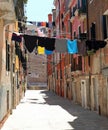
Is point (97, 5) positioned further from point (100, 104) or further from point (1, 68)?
point (1, 68)

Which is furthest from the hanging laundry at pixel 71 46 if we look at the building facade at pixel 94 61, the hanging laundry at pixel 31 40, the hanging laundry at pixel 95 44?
the hanging laundry at pixel 31 40

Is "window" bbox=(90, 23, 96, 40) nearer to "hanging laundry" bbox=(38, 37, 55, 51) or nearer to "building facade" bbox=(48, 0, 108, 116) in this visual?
"building facade" bbox=(48, 0, 108, 116)

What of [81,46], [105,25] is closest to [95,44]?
[81,46]

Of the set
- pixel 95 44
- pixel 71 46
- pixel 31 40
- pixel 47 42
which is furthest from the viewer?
pixel 95 44

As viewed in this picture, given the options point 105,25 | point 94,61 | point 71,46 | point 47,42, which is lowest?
point 94,61

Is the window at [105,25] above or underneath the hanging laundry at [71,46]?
above

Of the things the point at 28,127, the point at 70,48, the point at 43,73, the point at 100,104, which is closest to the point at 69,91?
the point at 100,104

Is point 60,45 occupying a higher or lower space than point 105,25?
lower

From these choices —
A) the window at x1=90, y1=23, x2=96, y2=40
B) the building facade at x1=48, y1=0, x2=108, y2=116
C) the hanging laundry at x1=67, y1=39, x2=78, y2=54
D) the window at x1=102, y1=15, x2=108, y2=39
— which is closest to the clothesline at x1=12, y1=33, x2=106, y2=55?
the hanging laundry at x1=67, y1=39, x2=78, y2=54

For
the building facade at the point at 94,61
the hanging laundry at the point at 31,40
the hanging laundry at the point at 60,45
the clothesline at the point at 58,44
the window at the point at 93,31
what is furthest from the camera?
the window at the point at 93,31

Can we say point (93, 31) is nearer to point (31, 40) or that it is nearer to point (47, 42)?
point (47, 42)

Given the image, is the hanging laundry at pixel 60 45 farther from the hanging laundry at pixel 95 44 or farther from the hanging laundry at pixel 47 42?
the hanging laundry at pixel 95 44

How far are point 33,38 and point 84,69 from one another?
1001 cm

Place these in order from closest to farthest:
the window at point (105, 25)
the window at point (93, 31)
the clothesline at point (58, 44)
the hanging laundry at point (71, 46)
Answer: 1. the clothesline at point (58, 44)
2. the hanging laundry at point (71, 46)
3. the window at point (105, 25)
4. the window at point (93, 31)
